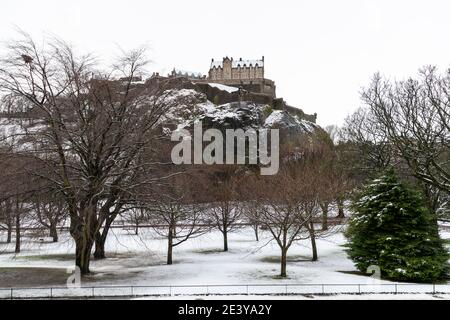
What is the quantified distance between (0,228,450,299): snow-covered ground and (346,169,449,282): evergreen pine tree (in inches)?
53.0

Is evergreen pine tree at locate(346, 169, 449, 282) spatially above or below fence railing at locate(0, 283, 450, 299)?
above

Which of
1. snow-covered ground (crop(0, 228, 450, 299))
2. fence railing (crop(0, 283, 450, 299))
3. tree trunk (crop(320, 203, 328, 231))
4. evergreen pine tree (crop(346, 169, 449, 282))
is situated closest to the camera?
fence railing (crop(0, 283, 450, 299))

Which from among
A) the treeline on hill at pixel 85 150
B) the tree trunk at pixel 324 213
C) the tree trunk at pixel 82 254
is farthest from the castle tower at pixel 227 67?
the tree trunk at pixel 82 254

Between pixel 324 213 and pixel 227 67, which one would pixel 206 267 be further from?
pixel 227 67

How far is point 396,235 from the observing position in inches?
830

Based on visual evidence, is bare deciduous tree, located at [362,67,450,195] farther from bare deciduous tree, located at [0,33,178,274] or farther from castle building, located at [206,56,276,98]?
castle building, located at [206,56,276,98]

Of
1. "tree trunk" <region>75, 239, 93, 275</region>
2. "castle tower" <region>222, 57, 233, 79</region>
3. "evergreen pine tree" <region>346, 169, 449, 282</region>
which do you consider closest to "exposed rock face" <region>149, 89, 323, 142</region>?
"evergreen pine tree" <region>346, 169, 449, 282</region>

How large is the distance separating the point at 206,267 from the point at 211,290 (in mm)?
6492

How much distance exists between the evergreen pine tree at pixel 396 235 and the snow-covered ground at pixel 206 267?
53.0 inches

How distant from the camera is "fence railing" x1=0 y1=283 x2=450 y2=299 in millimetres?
16297

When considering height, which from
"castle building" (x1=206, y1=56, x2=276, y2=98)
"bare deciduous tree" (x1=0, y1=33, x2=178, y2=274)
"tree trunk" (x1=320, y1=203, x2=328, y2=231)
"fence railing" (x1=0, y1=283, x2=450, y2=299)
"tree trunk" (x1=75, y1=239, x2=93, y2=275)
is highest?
"castle building" (x1=206, y1=56, x2=276, y2=98)

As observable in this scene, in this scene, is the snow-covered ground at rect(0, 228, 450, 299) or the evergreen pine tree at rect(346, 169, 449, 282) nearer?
the snow-covered ground at rect(0, 228, 450, 299)

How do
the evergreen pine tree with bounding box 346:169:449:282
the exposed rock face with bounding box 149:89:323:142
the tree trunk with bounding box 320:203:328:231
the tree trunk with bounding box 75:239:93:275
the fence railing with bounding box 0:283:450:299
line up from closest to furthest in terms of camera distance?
the fence railing with bounding box 0:283:450:299
the tree trunk with bounding box 75:239:93:275
the evergreen pine tree with bounding box 346:169:449:282
the tree trunk with bounding box 320:203:328:231
the exposed rock face with bounding box 149:89:323:142

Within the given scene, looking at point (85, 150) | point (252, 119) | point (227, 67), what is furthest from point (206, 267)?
point (227, 67)
